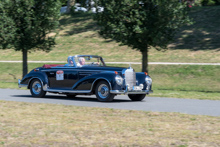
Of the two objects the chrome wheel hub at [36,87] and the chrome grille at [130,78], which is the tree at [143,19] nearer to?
the chrome wheel hub at [36,87]

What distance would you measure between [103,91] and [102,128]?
5.58 meters

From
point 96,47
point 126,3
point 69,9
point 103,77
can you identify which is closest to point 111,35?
point 126,3

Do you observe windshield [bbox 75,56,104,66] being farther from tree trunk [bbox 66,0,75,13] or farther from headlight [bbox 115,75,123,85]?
tree trunk [bbox 66,0,75,13]

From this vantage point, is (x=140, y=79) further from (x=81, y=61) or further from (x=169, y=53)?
(x=169, y=53)

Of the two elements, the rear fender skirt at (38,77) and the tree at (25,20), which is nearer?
the rear fender skirt at (38,77)

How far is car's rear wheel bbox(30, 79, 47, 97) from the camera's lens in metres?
15.2

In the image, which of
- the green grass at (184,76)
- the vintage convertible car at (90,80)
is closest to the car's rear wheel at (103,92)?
the vintage convertible car at (90,80)

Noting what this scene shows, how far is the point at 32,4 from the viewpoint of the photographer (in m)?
25.1

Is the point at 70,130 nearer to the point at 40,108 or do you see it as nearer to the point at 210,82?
the point at 40,108

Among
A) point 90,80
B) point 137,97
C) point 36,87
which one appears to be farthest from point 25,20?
point 137,97

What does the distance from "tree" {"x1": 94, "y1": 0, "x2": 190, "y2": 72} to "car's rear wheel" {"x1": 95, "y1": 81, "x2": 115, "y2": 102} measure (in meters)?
7.96

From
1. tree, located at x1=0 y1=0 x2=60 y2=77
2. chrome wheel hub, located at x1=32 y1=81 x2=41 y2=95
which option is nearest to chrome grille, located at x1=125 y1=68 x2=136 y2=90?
chrome wheel hub, located at x1=32 y1=81 x2=41 y2=95

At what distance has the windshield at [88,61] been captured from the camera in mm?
14758

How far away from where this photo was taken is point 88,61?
587 inches
